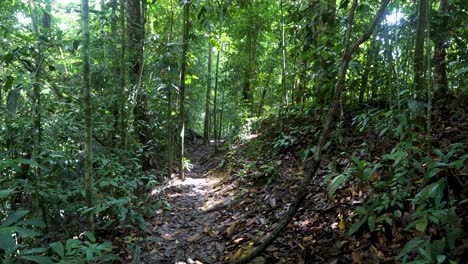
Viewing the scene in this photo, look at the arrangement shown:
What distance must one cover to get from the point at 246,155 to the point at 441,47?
4.90m

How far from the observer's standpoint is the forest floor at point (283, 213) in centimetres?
278

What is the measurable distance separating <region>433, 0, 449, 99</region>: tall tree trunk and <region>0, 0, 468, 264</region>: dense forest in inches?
0.9

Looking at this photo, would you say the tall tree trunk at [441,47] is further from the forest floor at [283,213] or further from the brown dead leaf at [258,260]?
the brown dead leaf at [258,260]

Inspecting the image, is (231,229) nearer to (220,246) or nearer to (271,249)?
(220,246)

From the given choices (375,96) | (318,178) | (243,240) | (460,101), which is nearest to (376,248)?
(243,240)

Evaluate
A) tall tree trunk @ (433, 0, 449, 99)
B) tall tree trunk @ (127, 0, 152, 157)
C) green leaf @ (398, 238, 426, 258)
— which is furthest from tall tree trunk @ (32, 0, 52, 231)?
tall tree trunk @ (433, 0, 449, 99)

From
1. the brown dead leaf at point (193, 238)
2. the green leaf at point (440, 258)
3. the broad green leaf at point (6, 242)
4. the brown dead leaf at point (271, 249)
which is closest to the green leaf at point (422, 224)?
the green leaf at point (440, 258)

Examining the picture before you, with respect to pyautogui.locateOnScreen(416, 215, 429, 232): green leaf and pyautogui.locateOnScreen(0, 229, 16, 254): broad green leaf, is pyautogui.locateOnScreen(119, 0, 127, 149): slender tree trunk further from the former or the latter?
pyautogui.locateOnScreen(416, 215, 429, 232): green leaf

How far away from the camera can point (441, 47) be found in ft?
14.4

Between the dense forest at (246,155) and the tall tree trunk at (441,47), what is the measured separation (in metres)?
0.02

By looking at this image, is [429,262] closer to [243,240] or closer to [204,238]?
[243,240]

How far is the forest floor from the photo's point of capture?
9.13ft

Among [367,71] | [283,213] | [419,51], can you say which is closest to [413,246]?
[283,213]

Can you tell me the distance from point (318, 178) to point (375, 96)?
7.43 ft
